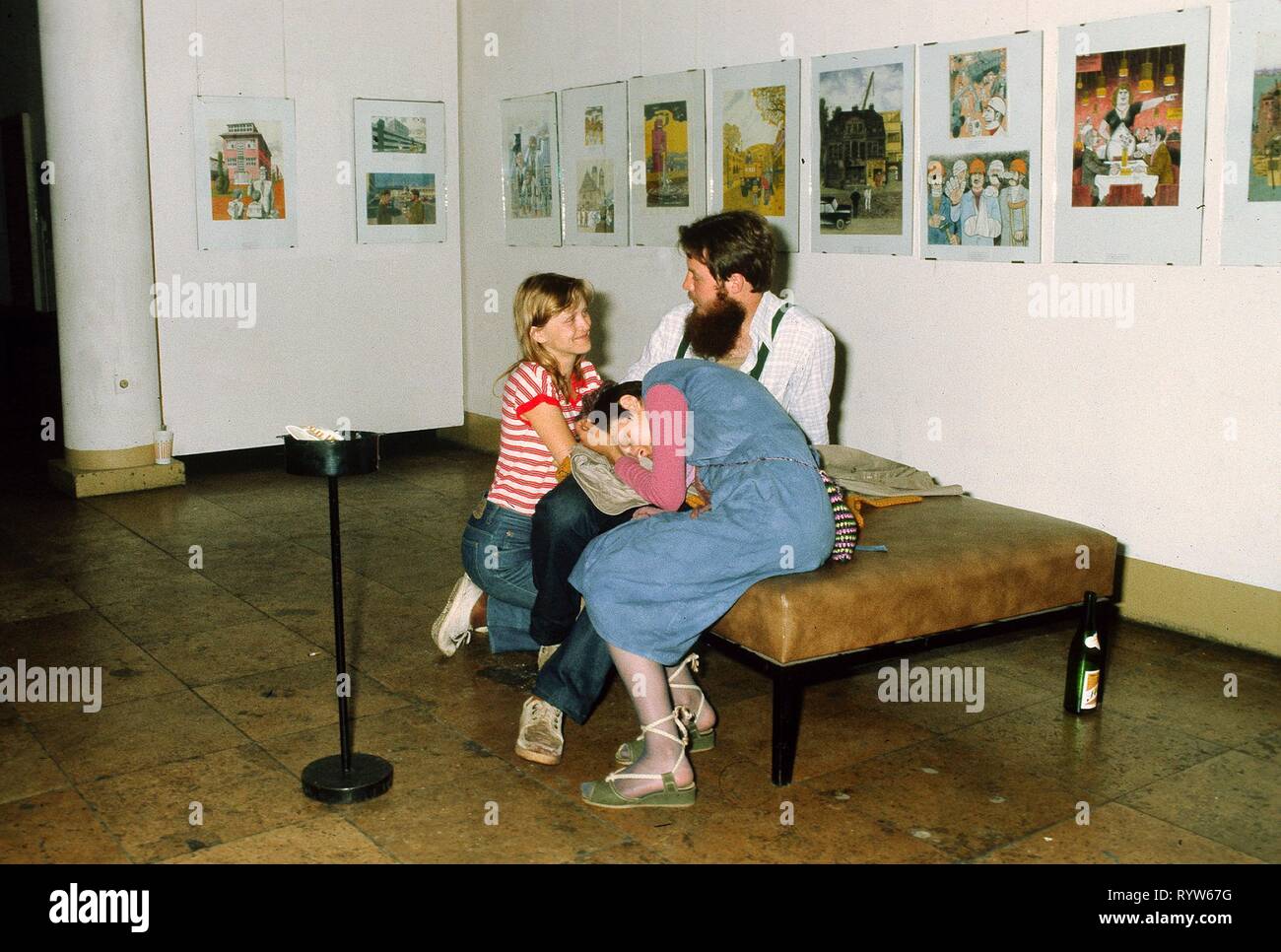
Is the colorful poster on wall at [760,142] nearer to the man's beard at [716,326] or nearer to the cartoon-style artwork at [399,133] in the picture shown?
the man's beard at [716,326]

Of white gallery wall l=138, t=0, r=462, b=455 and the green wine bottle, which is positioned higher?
white gallery wall l=138, t=0, r=462, b=455

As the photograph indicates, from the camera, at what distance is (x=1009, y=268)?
5363 mm

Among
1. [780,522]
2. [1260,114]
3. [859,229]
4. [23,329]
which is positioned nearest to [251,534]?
[859,229]

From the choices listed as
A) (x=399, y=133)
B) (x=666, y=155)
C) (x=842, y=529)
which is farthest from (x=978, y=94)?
(x=399, y=133)

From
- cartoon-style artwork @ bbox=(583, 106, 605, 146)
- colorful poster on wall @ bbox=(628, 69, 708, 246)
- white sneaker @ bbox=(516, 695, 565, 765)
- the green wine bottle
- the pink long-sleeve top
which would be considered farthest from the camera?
cartoon-style artwork @ bbox=(583, 106, 605, 146)

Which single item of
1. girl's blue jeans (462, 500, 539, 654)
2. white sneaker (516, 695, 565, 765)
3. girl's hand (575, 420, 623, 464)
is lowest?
white sneaker (516, 695, 565, 765)

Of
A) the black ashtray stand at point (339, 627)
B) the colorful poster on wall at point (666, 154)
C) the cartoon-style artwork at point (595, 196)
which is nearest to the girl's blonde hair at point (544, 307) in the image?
the black ashtray stand at point (339, 627)

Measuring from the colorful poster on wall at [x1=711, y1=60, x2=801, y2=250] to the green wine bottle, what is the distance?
285 centimetres

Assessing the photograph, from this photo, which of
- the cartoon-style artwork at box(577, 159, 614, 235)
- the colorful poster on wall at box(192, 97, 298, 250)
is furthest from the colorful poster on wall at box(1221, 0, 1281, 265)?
the colorful poster on wall at box(192, 97, 298, 250)

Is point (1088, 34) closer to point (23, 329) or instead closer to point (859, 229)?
point (859, 229)

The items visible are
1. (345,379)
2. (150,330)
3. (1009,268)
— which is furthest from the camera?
(345,379)

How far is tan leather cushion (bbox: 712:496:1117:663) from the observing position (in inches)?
141

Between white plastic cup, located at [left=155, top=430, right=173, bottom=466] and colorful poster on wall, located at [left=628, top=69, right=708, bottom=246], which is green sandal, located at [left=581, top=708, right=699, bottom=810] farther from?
white plastic cup, located at [left=155, top=430, right=173, bottom=466]

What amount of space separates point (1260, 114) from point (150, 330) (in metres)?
6.02
